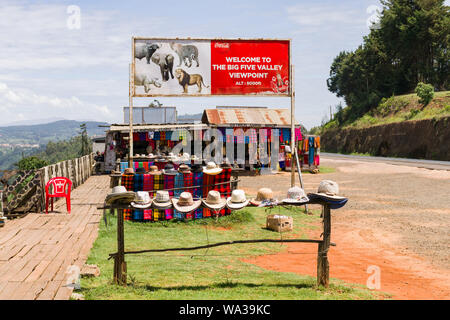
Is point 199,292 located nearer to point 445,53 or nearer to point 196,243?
point 196,243

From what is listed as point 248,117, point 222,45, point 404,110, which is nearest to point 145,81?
point 222,45

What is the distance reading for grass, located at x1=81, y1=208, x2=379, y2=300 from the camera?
6.48 m

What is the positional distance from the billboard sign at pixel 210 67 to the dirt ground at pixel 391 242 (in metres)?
5.49

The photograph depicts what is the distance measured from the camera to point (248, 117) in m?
31.5

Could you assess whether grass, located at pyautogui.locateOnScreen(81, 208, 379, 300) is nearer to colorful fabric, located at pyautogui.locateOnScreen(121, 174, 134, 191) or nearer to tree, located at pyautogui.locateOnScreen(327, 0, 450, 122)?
colorful fabric, located at pyautogui.locateOnScreen(121, 174, 134, 191)

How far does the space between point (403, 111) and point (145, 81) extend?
45916 mm

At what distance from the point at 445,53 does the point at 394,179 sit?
39.7 metres

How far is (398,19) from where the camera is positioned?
191 ft

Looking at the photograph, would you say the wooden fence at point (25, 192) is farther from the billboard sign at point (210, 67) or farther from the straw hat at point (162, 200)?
the straw hat at point (162, 200)

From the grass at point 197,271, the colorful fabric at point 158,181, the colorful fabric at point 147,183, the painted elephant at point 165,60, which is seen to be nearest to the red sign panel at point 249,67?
the painted elephant at point 165,60

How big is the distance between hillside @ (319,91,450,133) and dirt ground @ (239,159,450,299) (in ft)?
89.6

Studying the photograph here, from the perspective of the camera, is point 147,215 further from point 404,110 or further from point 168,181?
point 404,110

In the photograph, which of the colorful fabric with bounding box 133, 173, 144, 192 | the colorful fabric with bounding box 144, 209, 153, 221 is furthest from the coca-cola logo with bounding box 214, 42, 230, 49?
the colorful fabric with bounding box 144, 209, 153, 221

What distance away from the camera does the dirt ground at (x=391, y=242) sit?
27.1ft
